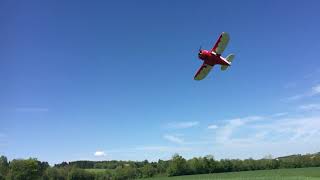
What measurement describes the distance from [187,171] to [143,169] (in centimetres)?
1152

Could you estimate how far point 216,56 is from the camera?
23938mm

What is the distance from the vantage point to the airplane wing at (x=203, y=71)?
82.8 ft

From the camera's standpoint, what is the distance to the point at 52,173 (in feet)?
354

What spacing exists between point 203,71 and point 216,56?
5.56 feet

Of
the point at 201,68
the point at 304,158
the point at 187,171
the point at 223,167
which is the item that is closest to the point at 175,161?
the point at 187,171

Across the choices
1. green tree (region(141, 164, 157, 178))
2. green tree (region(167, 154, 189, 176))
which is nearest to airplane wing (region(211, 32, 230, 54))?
green tree (region(167, 154, 189, 176))

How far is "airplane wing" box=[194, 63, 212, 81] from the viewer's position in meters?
25.2

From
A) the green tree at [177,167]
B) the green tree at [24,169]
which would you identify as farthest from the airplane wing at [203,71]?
the green tree at [177,167]

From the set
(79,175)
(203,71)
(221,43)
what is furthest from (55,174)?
(221,43)

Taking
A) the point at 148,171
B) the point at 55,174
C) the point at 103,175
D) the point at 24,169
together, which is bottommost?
the point at 103,175

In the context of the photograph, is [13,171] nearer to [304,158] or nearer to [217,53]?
[304,158]

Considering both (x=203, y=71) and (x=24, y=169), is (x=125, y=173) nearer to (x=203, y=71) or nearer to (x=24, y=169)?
(x=24, y=169)

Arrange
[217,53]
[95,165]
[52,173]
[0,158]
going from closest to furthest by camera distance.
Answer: [217,53], [52,173], [0,158], [95,165]

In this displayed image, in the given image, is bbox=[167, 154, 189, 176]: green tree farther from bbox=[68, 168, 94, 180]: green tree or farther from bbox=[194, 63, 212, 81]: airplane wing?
bbox=[194, 63, 212, 81]: airplane wing
